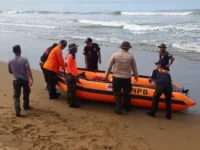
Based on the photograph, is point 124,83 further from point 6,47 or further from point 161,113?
point 6,47

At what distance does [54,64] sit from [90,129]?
2.21 m

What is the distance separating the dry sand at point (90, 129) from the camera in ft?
18.2

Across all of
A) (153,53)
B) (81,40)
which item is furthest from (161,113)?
(81,40)

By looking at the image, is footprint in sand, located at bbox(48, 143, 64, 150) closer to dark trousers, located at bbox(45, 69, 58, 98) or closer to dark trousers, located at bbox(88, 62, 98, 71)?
dark trousers, located at bbox(45, 69, 58, 98)

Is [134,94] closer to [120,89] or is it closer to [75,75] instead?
[120,89]

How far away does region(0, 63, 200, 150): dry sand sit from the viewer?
5.55m

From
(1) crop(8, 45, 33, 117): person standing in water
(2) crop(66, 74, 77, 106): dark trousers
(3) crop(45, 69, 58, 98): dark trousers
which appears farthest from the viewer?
(3) crop(45, 69, 58, 98): dark trousers

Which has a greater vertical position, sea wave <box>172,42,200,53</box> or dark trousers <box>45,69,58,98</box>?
sea wave <box>172,42,200,53</box>

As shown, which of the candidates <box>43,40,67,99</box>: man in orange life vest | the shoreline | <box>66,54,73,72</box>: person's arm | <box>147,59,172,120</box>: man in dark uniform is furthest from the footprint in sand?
the shoreline

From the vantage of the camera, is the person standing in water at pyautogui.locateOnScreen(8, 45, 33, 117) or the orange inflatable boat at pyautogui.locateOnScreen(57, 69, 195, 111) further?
the orange inflatable boat at pyautogui.locateOnScreen(57, 69, 195, 111)

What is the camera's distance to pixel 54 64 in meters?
7.79

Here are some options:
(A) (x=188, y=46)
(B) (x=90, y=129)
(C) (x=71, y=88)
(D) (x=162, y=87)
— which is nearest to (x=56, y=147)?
(B) (x=90, y=129)

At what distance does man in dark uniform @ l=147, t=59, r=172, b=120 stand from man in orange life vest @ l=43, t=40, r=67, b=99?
2.22 meters

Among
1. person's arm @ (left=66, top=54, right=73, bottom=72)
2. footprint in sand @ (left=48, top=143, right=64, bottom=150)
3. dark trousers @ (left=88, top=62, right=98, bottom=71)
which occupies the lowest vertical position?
footprint in sand @ (left=48, top=143, right=64, bottom=150)
